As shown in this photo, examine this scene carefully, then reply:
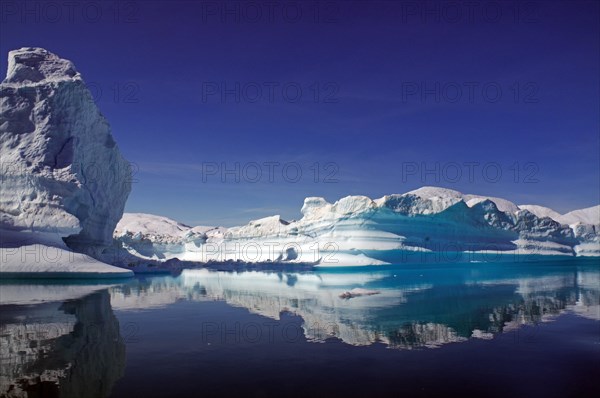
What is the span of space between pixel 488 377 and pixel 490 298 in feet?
29.3

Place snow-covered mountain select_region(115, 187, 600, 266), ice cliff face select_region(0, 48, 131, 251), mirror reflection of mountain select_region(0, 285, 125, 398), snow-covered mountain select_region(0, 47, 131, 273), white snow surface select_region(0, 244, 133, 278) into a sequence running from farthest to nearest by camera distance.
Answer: snow-covered mountain select_region(115, 187, 600, 266) < ice cliff face select_region(0, 48, 131, 251) < snow-covered mountain select_region(0, 47, 131, 273) < white snow surface select_region(0, 244, 133, 278) < mirror reflection of mountain select_region(0, 285, 125, 398)

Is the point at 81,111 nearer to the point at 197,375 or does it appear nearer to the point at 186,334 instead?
the point at 186,334

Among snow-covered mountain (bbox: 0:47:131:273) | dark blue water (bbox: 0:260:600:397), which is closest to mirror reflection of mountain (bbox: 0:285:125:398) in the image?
dark blue water (bbox: 0:260:600:397)

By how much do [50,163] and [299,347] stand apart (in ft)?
66.0

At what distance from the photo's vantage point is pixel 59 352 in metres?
6.48

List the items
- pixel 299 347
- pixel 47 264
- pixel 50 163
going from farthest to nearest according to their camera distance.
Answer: pixel 50 163, pixel 47 264, pixel 299 347

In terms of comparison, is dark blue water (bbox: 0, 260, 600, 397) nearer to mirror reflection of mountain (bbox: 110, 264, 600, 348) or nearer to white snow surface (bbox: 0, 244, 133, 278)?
mirror reflection of mountain (bbox: 110, 264, 600, 348)

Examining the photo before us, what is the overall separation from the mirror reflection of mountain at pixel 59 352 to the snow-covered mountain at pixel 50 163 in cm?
983

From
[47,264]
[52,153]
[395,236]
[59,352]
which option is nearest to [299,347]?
[59,352]

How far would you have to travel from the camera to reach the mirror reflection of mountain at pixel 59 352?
5.04m

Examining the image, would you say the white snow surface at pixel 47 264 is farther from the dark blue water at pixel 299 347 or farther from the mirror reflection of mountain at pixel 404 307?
the dark blue water at pixel 299 347

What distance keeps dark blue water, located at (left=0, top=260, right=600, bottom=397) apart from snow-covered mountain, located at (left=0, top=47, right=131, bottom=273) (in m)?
8.81

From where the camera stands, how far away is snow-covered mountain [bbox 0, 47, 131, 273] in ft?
65.2

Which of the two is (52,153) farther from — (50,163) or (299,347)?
(299,347)
